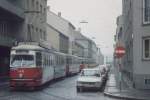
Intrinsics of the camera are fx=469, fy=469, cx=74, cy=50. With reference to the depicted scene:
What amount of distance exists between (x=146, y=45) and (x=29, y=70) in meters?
7.88

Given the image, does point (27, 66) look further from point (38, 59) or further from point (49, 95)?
point (49, 95)

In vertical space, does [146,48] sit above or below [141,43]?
below

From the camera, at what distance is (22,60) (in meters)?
30.4

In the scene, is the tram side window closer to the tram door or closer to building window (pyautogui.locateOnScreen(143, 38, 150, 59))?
building window (pyautogui.locateOnScreen(143, 38, 150, 59))

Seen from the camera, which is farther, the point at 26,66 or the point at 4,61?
the point at 4,61

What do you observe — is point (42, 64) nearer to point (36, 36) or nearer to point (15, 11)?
point (15, 11)

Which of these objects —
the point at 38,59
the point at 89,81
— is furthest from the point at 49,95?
the point at 38,59

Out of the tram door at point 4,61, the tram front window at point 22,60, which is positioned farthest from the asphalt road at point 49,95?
the tram door at point 4,61

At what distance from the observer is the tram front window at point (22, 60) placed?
99.6 feet

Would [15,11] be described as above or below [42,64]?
above

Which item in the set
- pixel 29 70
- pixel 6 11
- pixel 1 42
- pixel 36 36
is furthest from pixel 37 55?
pixel 36 36

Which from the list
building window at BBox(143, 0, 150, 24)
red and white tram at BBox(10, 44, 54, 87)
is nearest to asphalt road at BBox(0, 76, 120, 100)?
red and white tram at BBox(10, 44, 54, 87)

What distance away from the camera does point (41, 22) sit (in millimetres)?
73375

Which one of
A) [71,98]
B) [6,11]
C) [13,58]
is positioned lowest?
[71,98]
